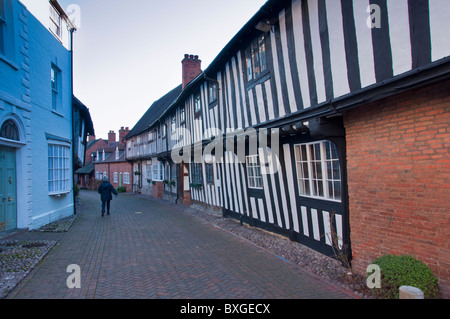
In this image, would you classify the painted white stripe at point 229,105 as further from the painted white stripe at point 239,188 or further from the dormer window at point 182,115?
the dormer window at point 182,115

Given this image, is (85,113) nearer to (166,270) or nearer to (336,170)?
(166,270)

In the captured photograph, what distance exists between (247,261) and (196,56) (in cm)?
1346

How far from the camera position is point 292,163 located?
6805mm

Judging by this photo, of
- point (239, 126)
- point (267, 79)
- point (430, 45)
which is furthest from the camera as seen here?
point (239, 126)

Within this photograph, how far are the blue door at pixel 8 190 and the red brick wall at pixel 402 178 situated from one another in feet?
28.0

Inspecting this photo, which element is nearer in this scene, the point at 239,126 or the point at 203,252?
the point at 203,252

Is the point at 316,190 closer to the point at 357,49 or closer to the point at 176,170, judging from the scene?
the point at 357,49

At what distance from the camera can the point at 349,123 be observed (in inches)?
197

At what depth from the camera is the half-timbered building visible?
12.0ft

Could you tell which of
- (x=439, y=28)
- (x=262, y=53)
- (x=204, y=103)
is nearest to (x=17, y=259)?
(x=262, y=53)

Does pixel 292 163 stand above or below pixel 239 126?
below

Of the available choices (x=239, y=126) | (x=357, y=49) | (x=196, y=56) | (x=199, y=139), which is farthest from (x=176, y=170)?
(x=357, y=49)

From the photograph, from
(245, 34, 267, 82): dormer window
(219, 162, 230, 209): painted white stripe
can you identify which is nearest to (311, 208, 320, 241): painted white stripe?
(245, 34, 267, 82): dormer window

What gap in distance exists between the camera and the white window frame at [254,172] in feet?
28.2
